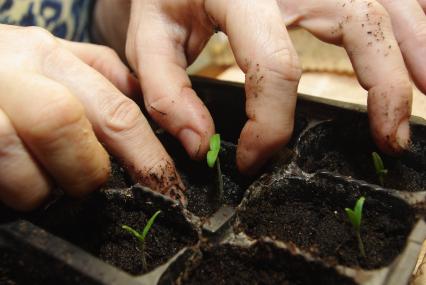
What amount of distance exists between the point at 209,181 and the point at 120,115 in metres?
0.26

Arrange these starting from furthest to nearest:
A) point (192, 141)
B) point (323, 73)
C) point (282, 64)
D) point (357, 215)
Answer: point (323, 73) → point (192, 141) → point (282, 64) → point (357, 215)

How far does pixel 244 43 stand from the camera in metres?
0.77

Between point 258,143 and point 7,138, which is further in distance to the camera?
point 258,143

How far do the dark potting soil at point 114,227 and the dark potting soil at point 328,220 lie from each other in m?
0.14

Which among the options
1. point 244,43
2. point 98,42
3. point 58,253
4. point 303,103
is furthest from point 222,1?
point 98,42

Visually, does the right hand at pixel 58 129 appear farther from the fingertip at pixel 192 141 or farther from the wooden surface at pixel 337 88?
the wooden surface at pixel 337 88

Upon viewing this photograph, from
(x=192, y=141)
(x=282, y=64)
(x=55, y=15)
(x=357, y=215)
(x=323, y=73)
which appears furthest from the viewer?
(x=323, y=73)

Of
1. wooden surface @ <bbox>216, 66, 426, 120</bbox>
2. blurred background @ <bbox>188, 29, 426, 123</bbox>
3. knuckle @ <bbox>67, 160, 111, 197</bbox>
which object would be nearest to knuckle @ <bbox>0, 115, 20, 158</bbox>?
knuckle @ <bbox>67, 160, 111, 197</bbox>

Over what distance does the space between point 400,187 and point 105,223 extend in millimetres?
596

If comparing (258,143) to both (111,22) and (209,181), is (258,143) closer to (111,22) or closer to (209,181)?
(209,181)

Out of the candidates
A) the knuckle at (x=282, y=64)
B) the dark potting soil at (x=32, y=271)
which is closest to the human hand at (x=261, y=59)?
the knuckle at (x=282, y=64)

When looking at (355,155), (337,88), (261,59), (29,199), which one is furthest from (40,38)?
(337,88)

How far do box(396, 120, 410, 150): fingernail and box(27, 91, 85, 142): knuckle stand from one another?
61 centimetres

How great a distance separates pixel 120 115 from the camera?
79 cm
